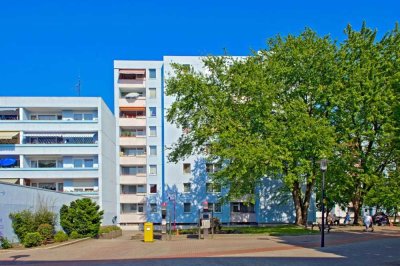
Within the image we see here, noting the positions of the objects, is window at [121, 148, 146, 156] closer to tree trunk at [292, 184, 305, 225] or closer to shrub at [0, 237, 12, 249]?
tree trunk at [292, 184, 305, 225]

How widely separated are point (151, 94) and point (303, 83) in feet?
108

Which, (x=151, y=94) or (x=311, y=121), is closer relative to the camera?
(x=311, y=121)

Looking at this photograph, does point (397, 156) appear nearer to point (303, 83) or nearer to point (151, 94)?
point (303, 83)

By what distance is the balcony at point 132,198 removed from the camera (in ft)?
216

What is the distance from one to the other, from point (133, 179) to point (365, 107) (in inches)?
1458

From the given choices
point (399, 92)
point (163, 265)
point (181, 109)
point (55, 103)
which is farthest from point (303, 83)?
point (55, 103)

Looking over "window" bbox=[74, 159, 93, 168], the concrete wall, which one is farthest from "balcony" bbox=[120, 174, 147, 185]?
the concrete wall

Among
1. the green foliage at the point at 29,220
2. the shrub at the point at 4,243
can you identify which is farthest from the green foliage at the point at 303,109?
the shrub at the point at 4,243

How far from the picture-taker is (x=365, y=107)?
37.6 metres

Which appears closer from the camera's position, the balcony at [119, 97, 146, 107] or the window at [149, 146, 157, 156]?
the window at [149, 146, 157, 156]

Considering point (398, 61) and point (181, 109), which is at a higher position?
point (398, 61)

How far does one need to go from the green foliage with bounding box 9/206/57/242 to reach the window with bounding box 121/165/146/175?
1440 inches

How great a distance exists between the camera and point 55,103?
58.3 metres

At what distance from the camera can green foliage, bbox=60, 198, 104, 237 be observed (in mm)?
32719
